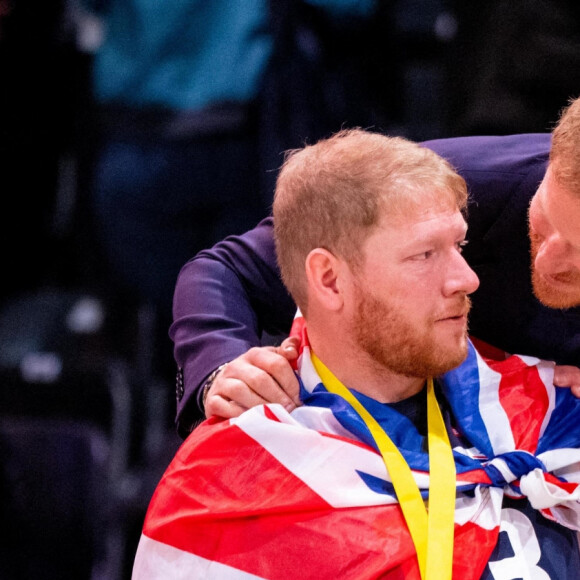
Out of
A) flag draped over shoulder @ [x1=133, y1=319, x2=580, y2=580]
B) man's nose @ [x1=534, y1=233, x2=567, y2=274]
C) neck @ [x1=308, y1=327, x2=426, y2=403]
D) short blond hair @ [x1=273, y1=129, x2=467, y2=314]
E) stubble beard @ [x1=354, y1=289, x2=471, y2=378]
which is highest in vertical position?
short blond hair @ [x1=273, y1=129, x2=467, y2=314]

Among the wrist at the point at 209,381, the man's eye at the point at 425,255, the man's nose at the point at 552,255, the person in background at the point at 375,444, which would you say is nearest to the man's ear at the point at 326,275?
the person in background at the point at 375,444

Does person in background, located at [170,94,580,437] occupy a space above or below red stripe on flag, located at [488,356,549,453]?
above

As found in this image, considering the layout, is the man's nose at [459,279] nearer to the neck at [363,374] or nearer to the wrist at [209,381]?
the neck at [363,374]

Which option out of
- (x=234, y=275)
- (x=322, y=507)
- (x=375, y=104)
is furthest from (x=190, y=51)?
(x=322, y=507)

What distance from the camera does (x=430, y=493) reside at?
131 centimetres

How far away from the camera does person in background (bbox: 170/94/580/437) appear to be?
56.0 inches

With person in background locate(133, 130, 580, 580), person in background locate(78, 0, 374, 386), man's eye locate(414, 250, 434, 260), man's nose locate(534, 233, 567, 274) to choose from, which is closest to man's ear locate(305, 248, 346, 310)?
person in background locate(133, 130, 580, 580)

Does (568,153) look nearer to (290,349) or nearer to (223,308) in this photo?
(290,349)

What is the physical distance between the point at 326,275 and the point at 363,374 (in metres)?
0.18

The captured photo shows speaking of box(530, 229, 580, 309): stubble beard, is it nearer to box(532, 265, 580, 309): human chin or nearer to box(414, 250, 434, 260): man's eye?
box(532, 265, 580, 309): human chin

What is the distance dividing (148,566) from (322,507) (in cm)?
29

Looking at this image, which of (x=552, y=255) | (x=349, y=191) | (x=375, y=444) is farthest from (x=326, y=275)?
(x=552, y=255)

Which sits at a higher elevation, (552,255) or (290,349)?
(552,255)

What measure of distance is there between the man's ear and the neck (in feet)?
0.23
